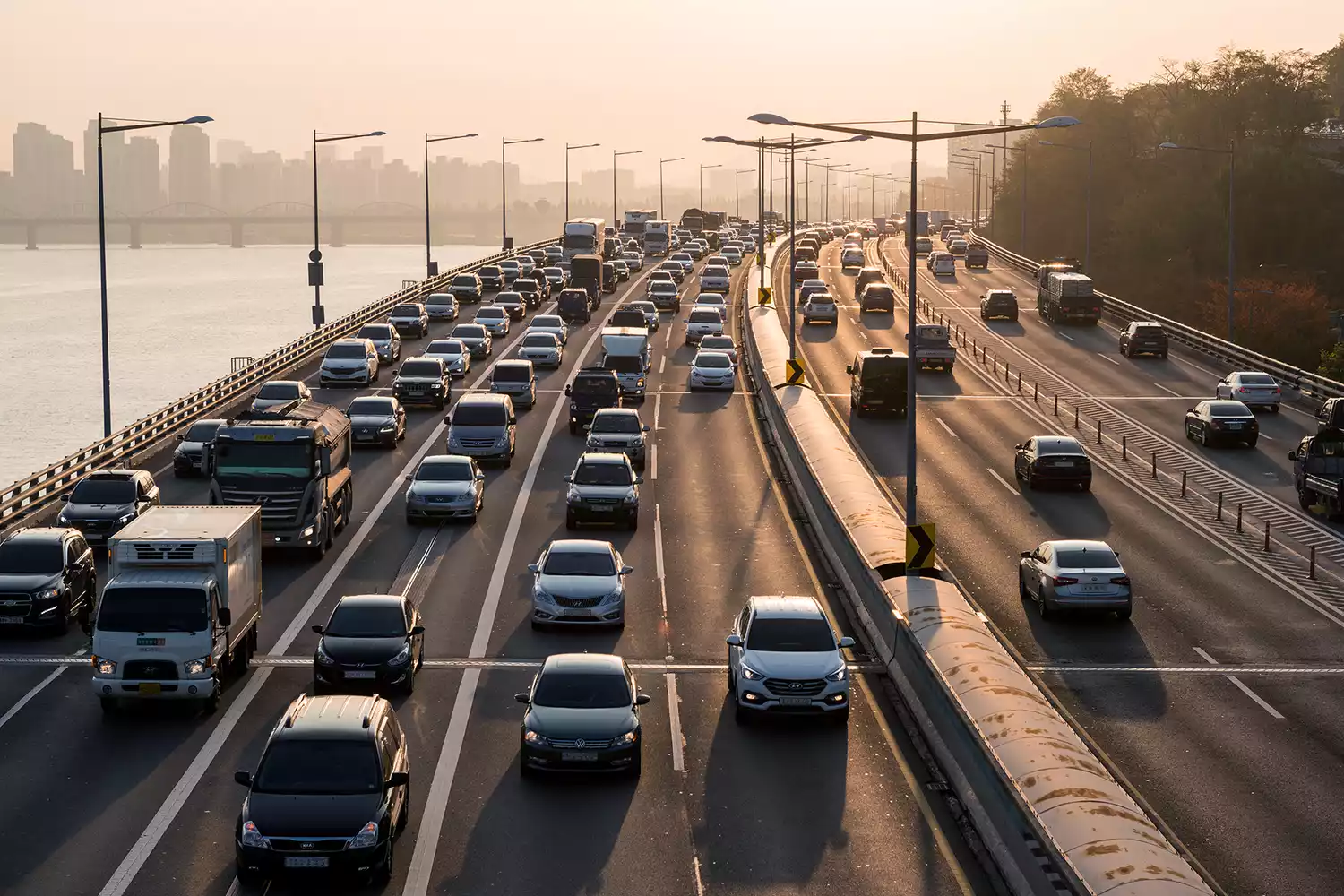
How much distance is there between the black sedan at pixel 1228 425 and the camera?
53.3m

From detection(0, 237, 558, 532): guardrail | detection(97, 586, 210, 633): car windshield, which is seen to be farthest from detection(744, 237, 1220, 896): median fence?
detection(0, 237, 558, 532): guardrail

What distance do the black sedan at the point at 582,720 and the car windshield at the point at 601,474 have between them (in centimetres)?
1716

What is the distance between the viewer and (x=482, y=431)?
48.2m

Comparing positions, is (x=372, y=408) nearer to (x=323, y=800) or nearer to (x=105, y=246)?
(x=105, y=246)

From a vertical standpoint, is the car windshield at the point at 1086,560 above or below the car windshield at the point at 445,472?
below

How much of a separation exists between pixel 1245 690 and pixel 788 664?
28.5 feet

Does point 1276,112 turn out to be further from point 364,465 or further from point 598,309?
point 364,465

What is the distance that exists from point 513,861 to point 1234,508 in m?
31.3

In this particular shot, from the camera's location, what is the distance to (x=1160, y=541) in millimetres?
40906

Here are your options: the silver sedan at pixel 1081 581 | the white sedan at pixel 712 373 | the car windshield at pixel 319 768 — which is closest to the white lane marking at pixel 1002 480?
the silver sedan at pixel 1081 581

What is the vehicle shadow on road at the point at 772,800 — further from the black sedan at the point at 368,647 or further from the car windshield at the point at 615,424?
the car windshield at the point at 615,424

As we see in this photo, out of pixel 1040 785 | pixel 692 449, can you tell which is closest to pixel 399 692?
pixel 1040 785

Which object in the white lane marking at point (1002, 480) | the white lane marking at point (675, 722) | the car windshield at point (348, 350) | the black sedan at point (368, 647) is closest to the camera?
the white lane marking at point (675, 722)

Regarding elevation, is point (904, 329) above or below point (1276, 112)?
below
